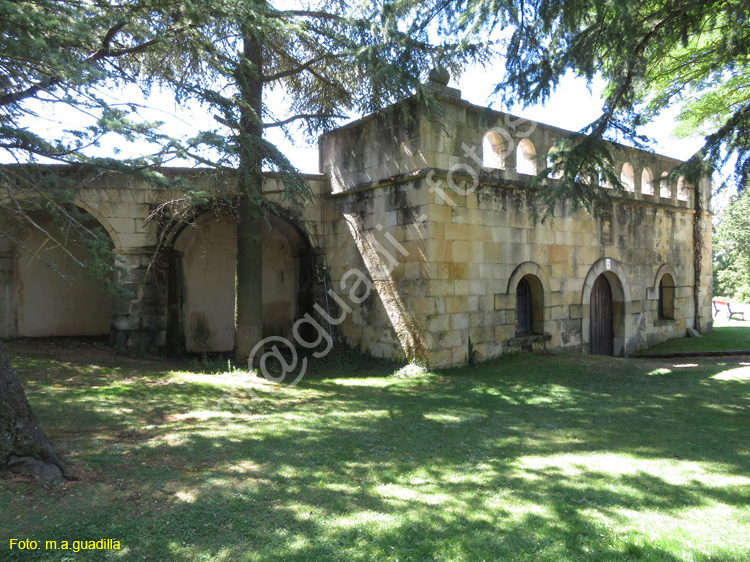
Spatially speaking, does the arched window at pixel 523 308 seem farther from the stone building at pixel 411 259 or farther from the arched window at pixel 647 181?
the arched window at pixel 647 181

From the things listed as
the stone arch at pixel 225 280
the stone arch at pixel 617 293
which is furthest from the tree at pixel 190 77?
the stone arch at pixel 617 293

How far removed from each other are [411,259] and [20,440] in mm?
5996

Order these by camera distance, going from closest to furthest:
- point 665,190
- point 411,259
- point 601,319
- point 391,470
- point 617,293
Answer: point 391,470 < point 411,259 < point 601,319 < point 617,293 < point 665,190

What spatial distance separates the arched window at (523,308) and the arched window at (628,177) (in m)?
4.01

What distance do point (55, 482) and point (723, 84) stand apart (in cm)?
1428

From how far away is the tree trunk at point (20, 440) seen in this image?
3500mm

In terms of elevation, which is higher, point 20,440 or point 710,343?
point 20,440

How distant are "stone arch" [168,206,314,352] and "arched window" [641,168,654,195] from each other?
8274 mm

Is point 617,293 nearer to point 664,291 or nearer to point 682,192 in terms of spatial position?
point 664,291

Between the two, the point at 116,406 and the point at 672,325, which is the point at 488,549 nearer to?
the point at 116,406

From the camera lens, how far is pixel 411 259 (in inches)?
332

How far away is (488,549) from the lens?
9.54ft

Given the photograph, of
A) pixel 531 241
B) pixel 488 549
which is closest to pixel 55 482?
pixel 488 549


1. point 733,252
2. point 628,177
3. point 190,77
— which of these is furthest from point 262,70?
point 733,252
